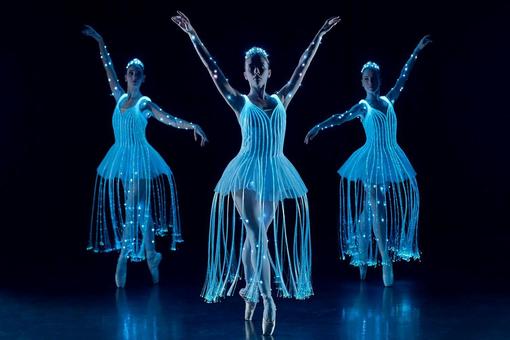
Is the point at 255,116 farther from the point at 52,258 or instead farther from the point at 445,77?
the point at 445,77

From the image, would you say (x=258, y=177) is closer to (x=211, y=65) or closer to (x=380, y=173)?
(x=211, y=65)

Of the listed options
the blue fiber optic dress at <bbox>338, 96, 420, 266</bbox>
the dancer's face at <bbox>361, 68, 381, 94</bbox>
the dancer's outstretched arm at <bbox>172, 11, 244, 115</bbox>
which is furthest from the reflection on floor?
the dancer's face at <bbox>361, 68, 381, 94</bbox>

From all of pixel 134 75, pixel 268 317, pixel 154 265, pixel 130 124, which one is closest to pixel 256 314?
pixel 268 317

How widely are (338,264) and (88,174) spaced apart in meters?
2.72

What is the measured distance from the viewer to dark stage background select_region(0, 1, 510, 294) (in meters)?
6.32

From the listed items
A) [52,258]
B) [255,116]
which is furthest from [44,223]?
[255,116]

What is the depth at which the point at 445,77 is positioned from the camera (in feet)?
22.1

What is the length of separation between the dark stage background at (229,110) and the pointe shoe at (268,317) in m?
2.39

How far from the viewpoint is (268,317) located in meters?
3.51

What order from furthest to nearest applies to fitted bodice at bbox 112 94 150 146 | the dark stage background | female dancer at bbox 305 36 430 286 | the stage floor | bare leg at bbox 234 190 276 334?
1. the dark stage background
2. female dancer at bbox 305 36 430 286
3. fitted bodice at bbox 112 94 150 146
4. the stage floor
5. bare leg at bbox 234 190 276 334

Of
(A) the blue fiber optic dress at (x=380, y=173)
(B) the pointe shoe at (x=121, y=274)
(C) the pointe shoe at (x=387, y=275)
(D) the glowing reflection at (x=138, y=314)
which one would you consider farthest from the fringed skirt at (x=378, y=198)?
(B) the pointe shoe at (x=121, y=274)

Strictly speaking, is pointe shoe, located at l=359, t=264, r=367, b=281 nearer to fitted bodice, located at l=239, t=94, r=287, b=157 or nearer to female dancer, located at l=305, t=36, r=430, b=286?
female dancer, located at l=305, t=36, r=430, b=286

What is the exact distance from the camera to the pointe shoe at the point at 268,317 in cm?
350

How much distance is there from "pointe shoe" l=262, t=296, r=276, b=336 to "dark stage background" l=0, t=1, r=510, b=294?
2394 mm
